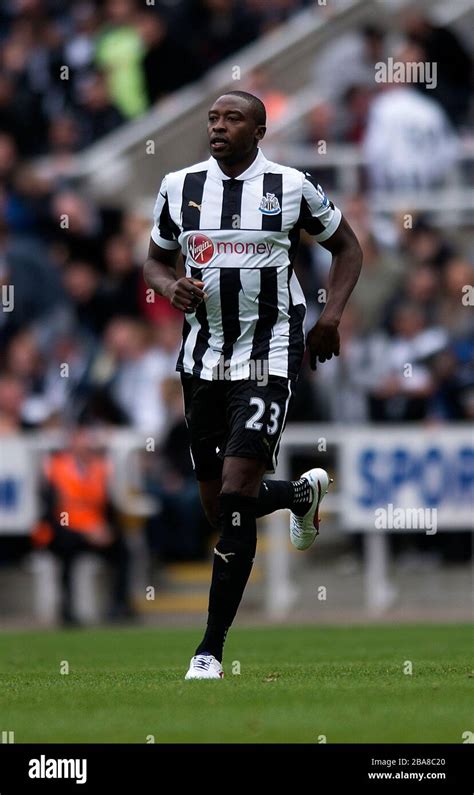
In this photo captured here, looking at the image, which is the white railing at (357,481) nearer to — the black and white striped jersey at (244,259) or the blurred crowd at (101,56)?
the blurred crowd at (101,56)

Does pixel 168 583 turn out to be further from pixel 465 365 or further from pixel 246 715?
pixel 246 715

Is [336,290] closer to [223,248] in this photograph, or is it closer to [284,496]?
[223,248]

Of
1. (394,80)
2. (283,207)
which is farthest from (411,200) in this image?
(283,207)

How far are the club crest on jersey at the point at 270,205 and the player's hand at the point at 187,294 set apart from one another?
49cm

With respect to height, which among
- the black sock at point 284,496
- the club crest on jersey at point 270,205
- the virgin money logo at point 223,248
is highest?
the club crest on jersey at point 270,205

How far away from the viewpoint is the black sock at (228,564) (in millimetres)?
8062

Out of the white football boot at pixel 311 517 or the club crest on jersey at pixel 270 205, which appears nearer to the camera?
the club crest on jersey at pixel 270 205

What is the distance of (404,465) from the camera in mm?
15984

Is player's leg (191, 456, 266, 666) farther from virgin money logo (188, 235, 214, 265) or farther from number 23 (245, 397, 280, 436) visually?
virgin money logo (188, 235, 214, 265)

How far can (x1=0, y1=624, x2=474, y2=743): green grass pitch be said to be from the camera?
6523 millimetres

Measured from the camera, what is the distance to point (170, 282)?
8.52m

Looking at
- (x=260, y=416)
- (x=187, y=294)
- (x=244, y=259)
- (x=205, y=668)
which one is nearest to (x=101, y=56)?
(x=244, y=259)

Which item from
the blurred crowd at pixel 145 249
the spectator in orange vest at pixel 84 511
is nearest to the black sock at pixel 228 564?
the blurred crowd at pixel 145 249
